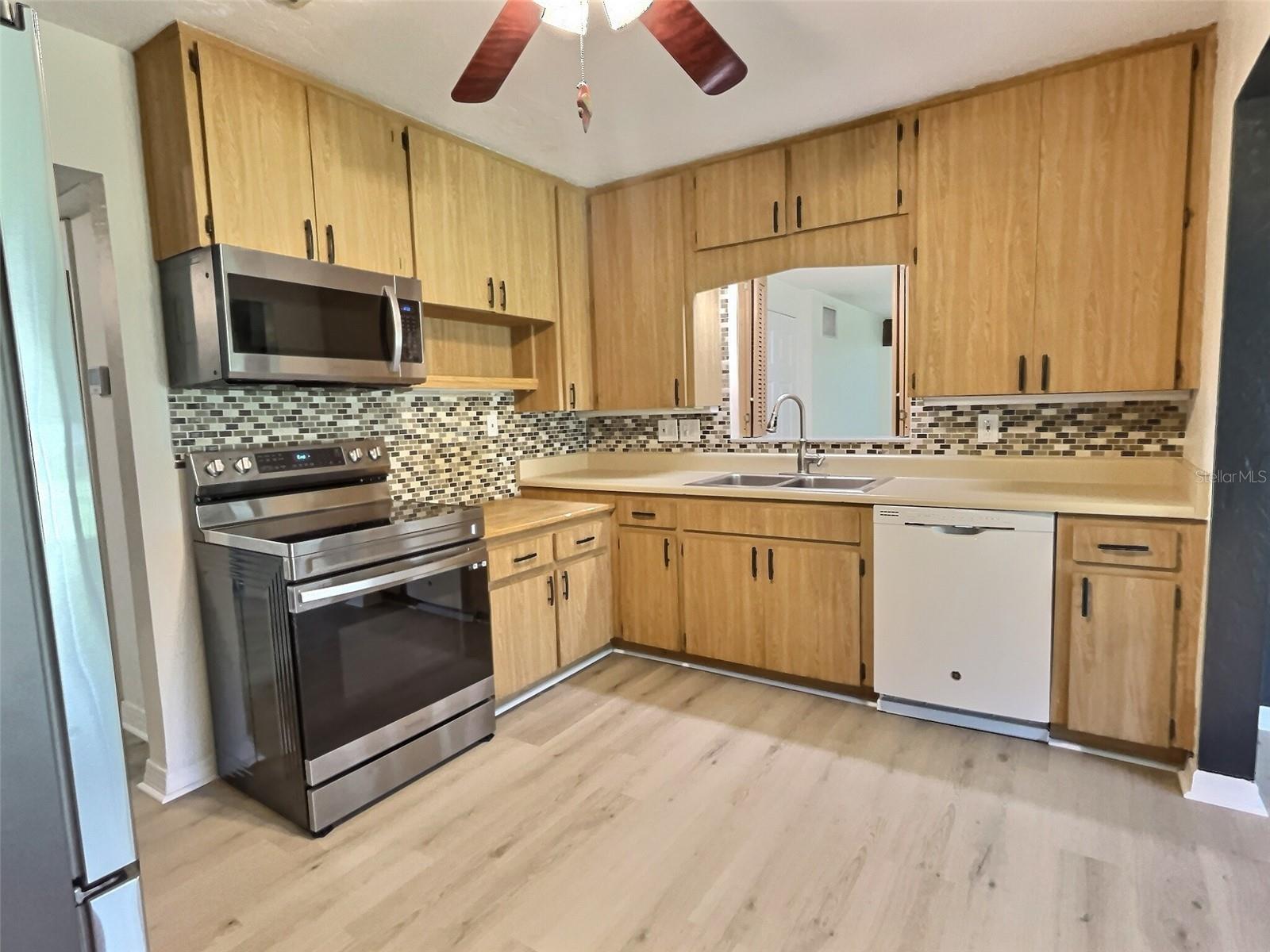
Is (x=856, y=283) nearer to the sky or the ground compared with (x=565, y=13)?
nearer to the ground

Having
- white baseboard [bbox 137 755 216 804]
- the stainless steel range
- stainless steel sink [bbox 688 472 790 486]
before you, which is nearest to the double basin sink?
stainless steel sink [bbox 688 472 790 486]

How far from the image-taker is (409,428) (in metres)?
2.93

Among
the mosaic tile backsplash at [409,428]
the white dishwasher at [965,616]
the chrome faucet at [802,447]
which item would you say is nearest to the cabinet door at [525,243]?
the mosaic tile backsplash at [409,428]

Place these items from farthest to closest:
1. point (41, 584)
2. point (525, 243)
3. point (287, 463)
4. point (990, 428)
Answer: point (525, 243) < point (990, 428) < point (287, 463) < point (41, 584)

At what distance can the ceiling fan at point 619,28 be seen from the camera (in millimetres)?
1593

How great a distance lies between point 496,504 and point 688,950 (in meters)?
2.13

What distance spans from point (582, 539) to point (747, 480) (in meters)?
0.94

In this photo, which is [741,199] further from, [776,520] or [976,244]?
[776,520]

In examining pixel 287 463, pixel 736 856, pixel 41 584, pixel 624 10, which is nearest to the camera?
pixel 41 584

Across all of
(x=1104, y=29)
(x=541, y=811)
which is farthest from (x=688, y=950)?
(x=1104, y=29)

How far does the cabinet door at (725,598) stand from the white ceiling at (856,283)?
119cm

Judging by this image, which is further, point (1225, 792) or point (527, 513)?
point (527, 513)

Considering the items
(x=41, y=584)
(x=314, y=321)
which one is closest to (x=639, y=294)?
(x=314, y=321)

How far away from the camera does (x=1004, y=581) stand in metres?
2.37
